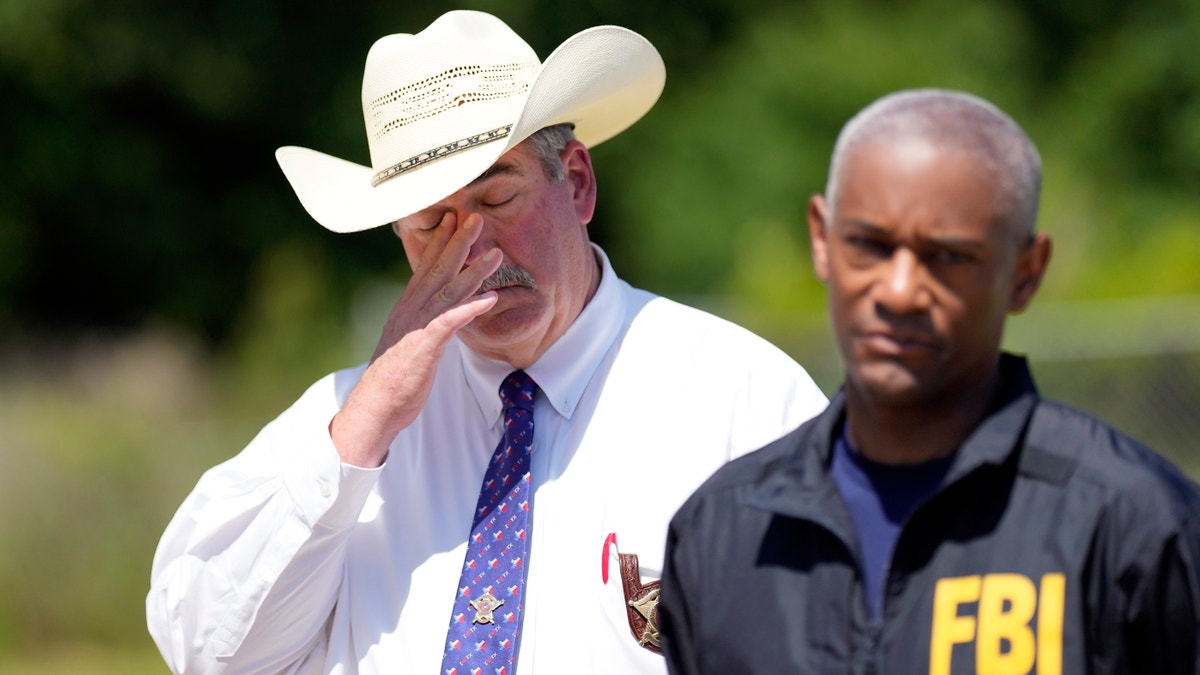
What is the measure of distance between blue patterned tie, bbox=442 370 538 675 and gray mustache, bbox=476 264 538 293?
0.84ft

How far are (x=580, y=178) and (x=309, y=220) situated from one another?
53.1 feet

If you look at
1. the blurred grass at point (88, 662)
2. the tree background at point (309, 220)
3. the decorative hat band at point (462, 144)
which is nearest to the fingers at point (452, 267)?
the decorative hat band at point (462, 144)

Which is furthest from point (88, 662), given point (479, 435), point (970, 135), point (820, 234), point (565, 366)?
point (970, 135)

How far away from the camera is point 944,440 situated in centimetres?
202

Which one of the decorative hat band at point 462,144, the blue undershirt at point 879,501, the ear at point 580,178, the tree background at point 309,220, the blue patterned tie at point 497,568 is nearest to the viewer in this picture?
the blue undershirt at point 879,501

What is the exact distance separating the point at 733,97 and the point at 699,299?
10.6ft

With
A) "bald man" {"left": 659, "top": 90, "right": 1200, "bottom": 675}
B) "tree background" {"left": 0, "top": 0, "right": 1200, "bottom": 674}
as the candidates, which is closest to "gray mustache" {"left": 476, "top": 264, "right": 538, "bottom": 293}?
"bald man" {"left": 659, "top": 90, "right": 1200, "bottom": 675}

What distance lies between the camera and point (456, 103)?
3289mm

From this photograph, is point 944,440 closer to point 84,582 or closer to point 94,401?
point 84,582

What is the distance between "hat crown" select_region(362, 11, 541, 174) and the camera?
10.7ft

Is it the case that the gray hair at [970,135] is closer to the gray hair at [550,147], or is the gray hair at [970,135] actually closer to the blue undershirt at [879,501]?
the blue undershirt at [879,501]

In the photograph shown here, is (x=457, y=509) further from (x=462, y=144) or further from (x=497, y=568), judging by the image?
(x=462, y=144)

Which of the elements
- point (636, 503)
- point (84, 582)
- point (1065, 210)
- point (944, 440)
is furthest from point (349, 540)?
point (1065, 210)

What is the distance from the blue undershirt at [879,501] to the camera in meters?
1.99
